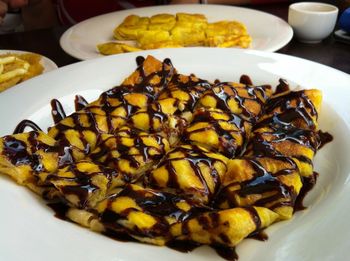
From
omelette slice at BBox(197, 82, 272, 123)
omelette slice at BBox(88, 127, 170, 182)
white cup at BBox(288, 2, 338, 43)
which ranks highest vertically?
omelette slice at BBox(88, 127, 170, 182)

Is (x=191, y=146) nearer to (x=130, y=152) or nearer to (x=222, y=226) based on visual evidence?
(x=130, y=152)

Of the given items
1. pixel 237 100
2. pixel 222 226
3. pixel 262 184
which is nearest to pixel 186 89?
pixel 237 100

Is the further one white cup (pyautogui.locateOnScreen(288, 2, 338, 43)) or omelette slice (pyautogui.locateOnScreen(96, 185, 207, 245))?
white cup (pyautogui.locateOnScreen(288, 2, 338, 43))

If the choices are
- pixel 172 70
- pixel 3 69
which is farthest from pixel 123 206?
pixel 3 69

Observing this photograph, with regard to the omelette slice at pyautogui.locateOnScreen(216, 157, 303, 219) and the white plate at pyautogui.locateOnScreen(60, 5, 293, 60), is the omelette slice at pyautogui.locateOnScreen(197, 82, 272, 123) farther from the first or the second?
the white plate at pyautogui.locateOnScreen(60, 5, 293, 60)

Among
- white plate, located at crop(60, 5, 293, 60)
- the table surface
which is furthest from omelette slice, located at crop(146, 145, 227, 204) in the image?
the table surface

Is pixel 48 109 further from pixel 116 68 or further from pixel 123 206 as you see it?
pixel 123 206

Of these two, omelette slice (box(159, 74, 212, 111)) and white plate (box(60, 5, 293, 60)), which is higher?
omelette slice (box(159, 74, 212, 111))
